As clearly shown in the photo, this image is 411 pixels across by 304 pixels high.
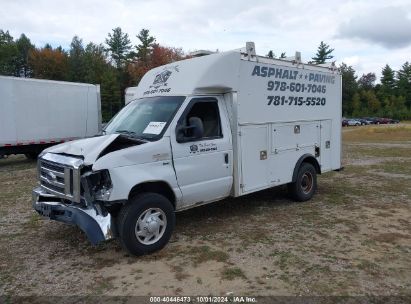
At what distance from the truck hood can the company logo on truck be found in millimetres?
1411

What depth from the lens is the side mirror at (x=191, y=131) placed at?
5911mm

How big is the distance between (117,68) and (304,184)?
70119 mm

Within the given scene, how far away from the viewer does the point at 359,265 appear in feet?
16.4

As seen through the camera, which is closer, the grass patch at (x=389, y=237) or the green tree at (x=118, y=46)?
the grass patch at (x=389, y=237)

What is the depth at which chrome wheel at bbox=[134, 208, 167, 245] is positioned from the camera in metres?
5.38

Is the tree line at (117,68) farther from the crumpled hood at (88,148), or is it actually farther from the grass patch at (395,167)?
the crumpled hood at (88,148)

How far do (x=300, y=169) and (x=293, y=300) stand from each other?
4.42 meters

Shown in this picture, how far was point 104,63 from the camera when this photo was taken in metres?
72.4

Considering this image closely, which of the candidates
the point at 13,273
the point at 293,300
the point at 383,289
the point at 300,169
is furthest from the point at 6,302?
the point at 300,169

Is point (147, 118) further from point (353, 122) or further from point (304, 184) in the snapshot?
point (353, 122)

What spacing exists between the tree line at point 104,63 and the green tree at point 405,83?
64.1m

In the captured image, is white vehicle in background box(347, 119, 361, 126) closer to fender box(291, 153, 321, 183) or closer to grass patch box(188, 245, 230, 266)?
fender box(291, 153, 321, 183)

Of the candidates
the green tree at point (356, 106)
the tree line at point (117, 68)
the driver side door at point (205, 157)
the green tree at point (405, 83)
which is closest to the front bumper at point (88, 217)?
the driver side door at point (205, 157)

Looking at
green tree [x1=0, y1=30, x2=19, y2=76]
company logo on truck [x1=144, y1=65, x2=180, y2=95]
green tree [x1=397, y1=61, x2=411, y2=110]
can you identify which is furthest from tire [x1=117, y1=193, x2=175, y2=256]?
green tree [x1=397, y1=61, x2=411, y2=110]
